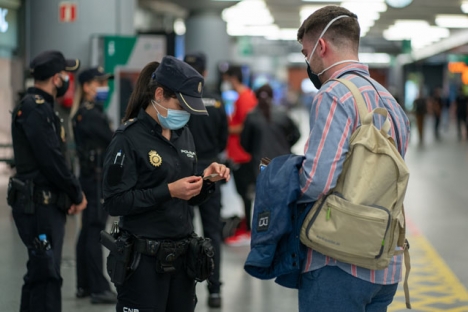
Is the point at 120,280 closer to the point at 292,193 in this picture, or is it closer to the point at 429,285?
the point at 292,193

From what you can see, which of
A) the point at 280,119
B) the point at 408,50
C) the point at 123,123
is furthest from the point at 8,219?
the point at 408,50

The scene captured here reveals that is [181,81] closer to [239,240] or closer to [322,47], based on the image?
A: [322,47]

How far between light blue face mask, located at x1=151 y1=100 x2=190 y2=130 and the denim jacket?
68cm

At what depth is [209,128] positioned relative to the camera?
686 cm

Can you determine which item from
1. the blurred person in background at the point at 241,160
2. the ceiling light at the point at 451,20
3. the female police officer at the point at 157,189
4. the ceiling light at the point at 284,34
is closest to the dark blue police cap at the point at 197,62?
the blurred person in background at the point at 241,160

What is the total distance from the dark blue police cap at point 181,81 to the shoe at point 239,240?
581 centimetres

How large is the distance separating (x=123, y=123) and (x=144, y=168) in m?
0.28

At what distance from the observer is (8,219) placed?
417 inches

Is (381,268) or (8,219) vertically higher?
(381,268)

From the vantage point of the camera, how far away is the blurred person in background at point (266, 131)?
28.7 ft

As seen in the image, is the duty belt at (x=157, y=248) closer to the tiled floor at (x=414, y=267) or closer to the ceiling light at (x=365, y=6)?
the tiled floor at (x=414, y=267)

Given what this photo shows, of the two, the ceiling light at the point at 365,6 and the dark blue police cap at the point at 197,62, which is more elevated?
the ceiling light at the point at 365,6

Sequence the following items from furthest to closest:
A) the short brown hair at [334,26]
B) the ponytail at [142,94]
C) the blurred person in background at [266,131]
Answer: the blurred person in background at [266,131] < the ponytail at [142,94] < the short brown hair at [334,26]

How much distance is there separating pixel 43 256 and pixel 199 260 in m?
1.57
